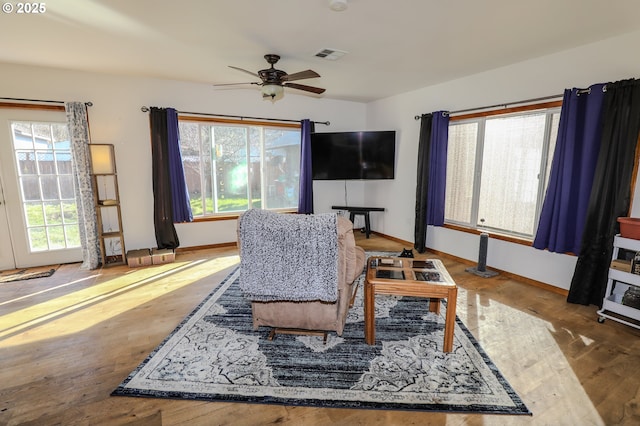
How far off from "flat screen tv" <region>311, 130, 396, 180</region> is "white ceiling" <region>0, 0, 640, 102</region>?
57.1 inches

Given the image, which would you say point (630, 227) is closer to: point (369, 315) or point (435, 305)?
point (435, 305)

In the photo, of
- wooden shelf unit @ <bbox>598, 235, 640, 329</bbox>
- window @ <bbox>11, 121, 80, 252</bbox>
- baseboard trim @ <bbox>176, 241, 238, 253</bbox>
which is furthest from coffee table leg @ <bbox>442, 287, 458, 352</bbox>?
window @ <bbox>11, 121, 80, 252</bbox>

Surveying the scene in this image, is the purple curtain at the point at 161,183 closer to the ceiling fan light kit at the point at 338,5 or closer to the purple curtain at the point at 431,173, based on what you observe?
the ceiling fan light kit at the point at 338,5

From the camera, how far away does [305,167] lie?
213 inches

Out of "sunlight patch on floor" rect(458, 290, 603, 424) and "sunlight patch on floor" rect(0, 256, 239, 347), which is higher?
"sunlight patch on floor" rect(0, 256, 239, 347)

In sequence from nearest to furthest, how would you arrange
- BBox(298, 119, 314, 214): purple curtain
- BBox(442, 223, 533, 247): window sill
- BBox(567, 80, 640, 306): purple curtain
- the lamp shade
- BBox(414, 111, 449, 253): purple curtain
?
BBox(567, 80, 640, 306): purple curtain
BBox(442, 223, 533, 247): window sill
the lamp shade
BBox(414, 111, 449, 253): purple curtain
BBox(298, 119, 314, 214): purple curtain

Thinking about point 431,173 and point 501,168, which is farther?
point 431,173

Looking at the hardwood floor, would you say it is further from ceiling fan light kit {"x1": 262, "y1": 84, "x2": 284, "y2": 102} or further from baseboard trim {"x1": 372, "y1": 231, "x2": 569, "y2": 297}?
ceiling fan light kit {"x1": 262, "y1": 84, "x2": 284, "y2": 102}

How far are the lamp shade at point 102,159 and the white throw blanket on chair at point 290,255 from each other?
302 cm

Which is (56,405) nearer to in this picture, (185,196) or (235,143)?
(185,196)

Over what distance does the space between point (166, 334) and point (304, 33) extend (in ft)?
9.22

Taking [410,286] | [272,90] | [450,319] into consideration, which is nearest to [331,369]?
[410,286]

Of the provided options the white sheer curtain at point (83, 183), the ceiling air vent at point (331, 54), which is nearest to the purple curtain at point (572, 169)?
the ceiling air vent at point (331, 54)

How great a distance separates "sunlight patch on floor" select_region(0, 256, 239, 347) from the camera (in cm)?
259
